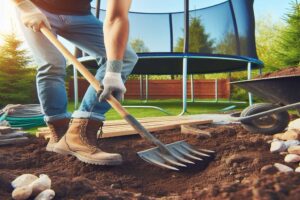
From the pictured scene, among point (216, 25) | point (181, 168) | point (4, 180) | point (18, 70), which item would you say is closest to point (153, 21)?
point (216, 25)

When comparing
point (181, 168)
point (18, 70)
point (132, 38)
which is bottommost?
point (181, 168)

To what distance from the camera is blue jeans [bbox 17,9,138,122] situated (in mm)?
2002

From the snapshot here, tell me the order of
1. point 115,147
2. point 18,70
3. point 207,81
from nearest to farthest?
point 115,147 < point 18,70 < point 207,81

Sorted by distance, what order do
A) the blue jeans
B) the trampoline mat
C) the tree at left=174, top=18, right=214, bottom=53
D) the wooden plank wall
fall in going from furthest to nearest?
the wooden plank wall < the tree at left=174, top=18, right=214, bottom=53 < the trampoline mat < the blue jeans

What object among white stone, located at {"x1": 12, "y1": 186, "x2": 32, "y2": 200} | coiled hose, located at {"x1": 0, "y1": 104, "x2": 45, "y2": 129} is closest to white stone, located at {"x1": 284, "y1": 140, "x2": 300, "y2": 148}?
white stone, located at {"x1": 12, "y1": 186, "x2": 32, "y2": 200}

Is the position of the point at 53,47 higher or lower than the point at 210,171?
higher

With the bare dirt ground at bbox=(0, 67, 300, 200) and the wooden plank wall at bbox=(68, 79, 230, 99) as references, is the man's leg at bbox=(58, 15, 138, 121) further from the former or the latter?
the wooden plank wall at bbox=(68, 79, 230, 99)

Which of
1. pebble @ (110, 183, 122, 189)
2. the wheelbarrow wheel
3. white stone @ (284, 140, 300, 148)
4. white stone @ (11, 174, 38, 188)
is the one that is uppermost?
the wheelbarrow wheel

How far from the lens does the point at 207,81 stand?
12.1 metres

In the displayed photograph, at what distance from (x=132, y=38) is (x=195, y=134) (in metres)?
4.26

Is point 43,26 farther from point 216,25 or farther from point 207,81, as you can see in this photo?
point 207,81

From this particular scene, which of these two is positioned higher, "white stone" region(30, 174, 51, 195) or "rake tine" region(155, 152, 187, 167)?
"white stone" region(30, 174, 51, 195)

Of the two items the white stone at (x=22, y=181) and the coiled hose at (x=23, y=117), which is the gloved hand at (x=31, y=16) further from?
the coiled hose at (x=23, y=117)

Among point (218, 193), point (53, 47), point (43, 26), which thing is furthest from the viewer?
point (53, 47)
